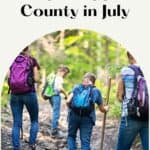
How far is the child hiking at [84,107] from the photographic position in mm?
8273

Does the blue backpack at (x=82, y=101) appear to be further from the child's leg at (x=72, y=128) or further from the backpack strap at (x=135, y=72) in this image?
the backpack strap at (x=135, y=72)

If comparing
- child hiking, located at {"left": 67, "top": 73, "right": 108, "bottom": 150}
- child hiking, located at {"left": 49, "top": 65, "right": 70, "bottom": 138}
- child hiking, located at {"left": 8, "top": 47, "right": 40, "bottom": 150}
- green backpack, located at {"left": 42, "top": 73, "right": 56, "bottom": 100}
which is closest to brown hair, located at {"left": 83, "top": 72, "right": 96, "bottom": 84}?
child hiking, located at {"left": 67, "top": 73, "right": 108, "bottom": 150}

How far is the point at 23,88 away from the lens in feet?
27.7

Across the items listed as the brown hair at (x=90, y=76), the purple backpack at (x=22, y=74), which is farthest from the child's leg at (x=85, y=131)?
the purple backpack at (x=22, y=74)

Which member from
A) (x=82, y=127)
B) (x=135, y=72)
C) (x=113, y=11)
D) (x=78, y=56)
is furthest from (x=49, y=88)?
(x=113, y=11)

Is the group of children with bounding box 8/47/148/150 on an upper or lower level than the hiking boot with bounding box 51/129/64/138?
upper

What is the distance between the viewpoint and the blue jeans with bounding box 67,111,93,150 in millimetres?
8312

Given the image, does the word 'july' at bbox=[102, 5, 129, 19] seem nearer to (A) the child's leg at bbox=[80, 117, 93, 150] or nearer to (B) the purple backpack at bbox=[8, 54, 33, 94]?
(B) the purple backpack at bbox=[8, 54, 33, 94]

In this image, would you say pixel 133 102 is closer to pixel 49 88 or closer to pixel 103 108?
pixel 103 108

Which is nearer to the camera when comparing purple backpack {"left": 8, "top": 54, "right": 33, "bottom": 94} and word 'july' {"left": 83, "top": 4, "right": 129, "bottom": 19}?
word 'july' {"left": 83, "top": 4, "right": 129, "bottom": 19}

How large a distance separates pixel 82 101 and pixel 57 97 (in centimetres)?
38

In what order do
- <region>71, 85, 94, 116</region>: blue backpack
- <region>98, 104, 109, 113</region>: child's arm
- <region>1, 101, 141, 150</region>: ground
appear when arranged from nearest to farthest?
<region>71, 85, 94, 116</region>: blue backpack, <region>98, 104, 109, 113</region>: child's arm, <region>1, 101, 141, 150</region>: ground

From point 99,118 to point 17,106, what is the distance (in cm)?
83

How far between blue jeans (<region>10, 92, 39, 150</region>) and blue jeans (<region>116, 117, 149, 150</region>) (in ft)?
2.82
